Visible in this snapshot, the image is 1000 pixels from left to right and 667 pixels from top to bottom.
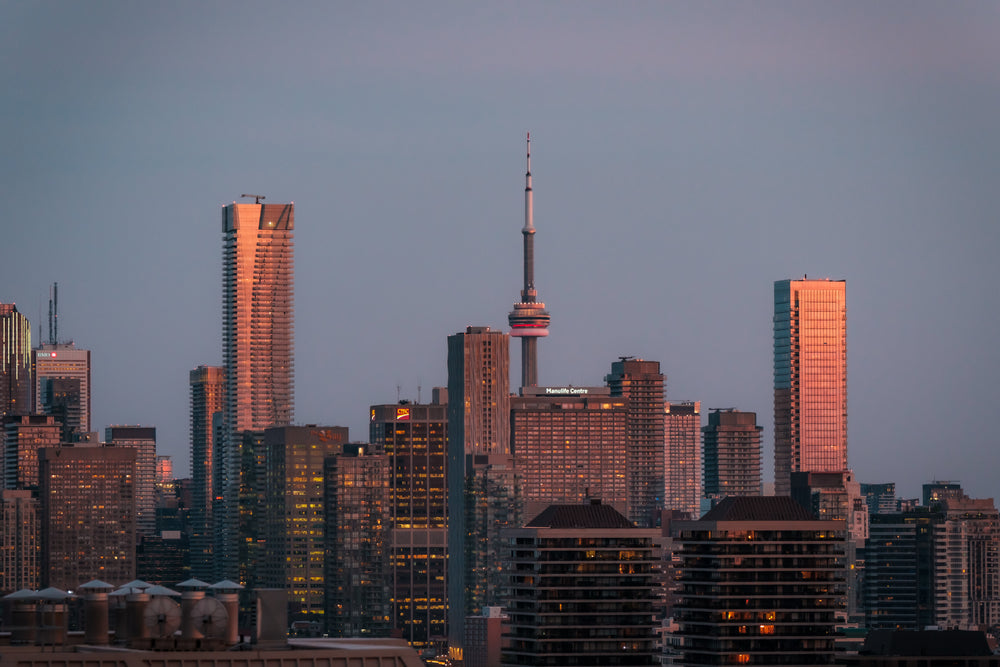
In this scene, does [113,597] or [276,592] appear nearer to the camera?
[276,592]

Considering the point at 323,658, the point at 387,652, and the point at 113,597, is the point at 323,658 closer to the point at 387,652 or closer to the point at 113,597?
the point at 387,652

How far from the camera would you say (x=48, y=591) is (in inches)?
4161

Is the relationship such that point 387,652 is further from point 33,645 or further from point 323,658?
point 33,645

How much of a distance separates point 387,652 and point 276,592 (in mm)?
8981

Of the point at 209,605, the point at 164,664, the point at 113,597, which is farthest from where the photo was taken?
the point at 113,597

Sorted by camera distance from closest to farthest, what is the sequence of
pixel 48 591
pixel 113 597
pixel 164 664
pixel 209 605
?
pixel 164 664
pixel 209 605
pixel 48 591
pixel 113 597

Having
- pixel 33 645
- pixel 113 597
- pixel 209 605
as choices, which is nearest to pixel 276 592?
pixel 209 605

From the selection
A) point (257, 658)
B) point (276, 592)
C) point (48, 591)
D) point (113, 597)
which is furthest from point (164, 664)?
point (113, 597)

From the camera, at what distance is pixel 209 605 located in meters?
91.4

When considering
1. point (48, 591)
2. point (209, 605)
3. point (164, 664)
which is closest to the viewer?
point (164, 664)

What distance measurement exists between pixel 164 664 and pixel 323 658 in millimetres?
6004

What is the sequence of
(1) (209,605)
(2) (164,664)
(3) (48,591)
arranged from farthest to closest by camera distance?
1. (3) (48,591)
2. (1) (209,605)
3. (2) (164,664)

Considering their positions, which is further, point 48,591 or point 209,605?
point 48,591

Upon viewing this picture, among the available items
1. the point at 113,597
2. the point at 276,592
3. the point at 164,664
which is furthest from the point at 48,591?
the point at 164,664
